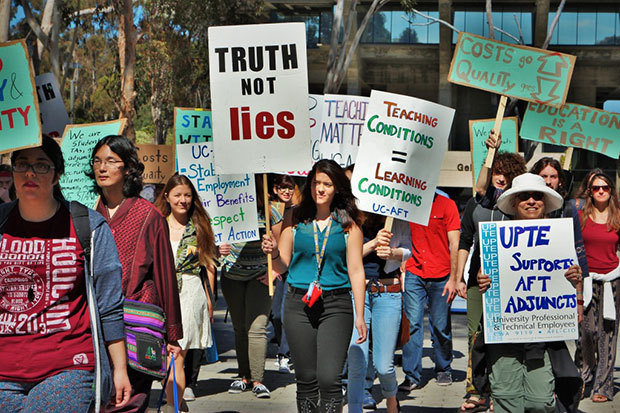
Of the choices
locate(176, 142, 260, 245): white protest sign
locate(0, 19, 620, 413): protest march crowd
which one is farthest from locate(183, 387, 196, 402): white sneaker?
locate(176, 142, 260, 245): white protest sign

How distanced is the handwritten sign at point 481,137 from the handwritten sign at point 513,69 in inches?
51.5

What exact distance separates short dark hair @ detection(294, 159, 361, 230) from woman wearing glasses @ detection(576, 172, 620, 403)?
122 inches

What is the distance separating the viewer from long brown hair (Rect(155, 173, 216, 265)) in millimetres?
7746

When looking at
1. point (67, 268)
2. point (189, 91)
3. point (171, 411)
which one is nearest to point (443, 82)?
point (189, 91)

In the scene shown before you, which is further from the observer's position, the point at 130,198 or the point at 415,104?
the point at 415,104

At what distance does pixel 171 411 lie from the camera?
7004 millimetres

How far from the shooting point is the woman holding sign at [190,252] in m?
7.70

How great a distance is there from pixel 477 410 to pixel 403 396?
92 cm

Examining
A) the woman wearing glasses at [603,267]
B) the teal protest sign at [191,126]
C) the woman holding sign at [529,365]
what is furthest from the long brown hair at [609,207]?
the teal protest sign at [191,126]

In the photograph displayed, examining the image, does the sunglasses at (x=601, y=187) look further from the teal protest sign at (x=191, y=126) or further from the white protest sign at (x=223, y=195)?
the teal protest sign at (x=191, y=126)

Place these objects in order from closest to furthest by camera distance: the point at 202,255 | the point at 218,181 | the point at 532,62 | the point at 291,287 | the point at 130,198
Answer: the point at 130,198 → the point at 291,287 → the point at 202,255 → the point at 532,62 → the point at 218,181

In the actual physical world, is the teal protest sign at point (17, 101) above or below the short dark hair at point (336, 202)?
above

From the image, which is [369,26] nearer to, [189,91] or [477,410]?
[189,91]

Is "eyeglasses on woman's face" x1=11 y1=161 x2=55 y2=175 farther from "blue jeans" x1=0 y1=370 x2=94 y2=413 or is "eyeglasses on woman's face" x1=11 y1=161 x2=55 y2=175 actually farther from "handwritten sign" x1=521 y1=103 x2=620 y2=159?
"handwritten sign" x1=521 y1=103 x2=620 y2=159
